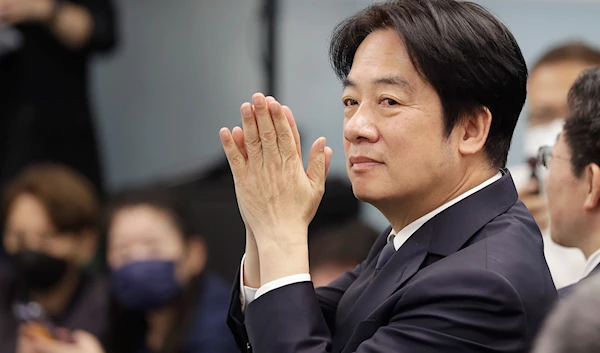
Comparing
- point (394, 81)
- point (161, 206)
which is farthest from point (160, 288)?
point (394, 81)

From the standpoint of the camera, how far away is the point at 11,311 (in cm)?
297

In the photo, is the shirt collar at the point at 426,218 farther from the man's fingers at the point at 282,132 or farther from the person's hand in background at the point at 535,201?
the person's hand in background at the point at 535,201

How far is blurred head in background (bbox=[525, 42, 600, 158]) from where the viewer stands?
244 cm

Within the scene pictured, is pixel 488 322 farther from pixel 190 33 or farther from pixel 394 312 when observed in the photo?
pixel 190 33

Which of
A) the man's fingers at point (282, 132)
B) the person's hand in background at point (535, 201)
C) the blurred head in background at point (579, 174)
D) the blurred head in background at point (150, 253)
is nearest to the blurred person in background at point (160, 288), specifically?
the blurred head in background at point (150, 253)

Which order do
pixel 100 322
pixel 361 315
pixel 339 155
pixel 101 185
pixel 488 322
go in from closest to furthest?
pixel 488 322 < pixel 361 315 < pixel 100 322 < pixel 101 185 < pixel 339 155

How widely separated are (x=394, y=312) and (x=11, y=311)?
1.97 meters

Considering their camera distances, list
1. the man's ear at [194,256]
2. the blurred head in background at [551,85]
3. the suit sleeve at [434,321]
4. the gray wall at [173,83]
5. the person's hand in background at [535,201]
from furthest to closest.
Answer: the gray wall at [173,83] → the man's ear at [194,256] → the blurred head in background at [551,85] → the person's hand in background at [535,201] → the suit sleeve at [434,321]

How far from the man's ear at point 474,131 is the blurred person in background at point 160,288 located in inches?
57.7

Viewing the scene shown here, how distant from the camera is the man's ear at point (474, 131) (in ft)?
4.58

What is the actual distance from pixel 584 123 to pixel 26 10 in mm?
2359

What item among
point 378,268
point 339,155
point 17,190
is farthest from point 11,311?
point 378,268

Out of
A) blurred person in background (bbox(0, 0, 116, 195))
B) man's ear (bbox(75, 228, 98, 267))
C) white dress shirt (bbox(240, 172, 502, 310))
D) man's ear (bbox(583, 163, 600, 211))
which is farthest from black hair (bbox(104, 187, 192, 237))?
man's ear (bbox(583, 163, 600, 211))

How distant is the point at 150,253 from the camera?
2.77 meters
